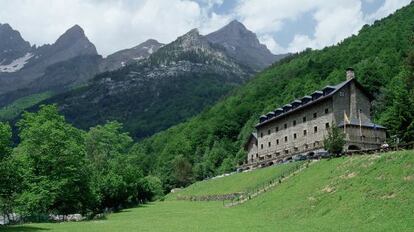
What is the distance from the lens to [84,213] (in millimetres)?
58594

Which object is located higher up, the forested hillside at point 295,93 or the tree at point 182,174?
the forested hillside at point 295,93

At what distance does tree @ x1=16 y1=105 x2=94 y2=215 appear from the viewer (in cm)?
5244

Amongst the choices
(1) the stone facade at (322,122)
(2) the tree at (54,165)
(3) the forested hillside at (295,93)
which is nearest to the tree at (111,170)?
(2) the tree at (54,165)

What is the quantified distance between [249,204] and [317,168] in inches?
369

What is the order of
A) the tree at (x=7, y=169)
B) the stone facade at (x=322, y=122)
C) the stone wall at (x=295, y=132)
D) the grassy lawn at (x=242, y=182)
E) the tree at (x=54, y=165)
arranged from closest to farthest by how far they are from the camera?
the tree at (x=7, y=169)
the tree at (x=54, y=165)
the grassy lawn at (x=242, y=182)
the stone facade at (x=322, y=122)
the stone wall at (x=295, y=132)

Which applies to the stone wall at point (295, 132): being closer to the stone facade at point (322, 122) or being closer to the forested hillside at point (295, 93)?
the stone facade at point (322, 122)

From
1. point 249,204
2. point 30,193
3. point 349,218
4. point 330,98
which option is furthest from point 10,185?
point 330,98

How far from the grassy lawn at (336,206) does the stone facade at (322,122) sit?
28.9m

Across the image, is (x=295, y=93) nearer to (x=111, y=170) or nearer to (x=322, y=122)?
(x=322, y=122)

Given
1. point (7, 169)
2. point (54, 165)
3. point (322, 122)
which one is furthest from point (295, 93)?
point (7, 169)

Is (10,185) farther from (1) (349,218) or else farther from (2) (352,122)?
(2) (352,122)

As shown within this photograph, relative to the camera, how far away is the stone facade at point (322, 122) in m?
80.4

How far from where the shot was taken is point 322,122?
84750mm

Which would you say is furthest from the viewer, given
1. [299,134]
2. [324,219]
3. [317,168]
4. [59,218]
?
[299,134]
